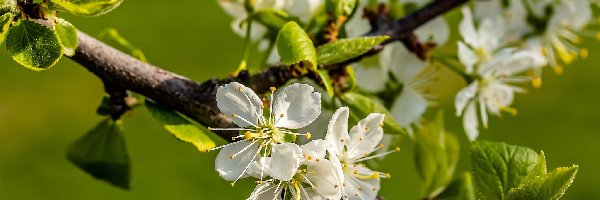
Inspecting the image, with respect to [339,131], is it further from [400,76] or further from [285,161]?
[400,76]

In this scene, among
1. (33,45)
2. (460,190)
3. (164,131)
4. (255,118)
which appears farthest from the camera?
(164,131)

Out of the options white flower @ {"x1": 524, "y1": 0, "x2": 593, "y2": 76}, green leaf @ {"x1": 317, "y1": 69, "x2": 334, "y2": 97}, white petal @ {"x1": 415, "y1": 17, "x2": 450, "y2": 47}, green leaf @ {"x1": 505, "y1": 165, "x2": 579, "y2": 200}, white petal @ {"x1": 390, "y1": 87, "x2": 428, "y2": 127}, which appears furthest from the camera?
white flower @ {"x1": 524, "y1": 0, "x2": 593, "y2": 76}

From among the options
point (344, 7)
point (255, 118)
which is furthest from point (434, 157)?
point (255, 118)

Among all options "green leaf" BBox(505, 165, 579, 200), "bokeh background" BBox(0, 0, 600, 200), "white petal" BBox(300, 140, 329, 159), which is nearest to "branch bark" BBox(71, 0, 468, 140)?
"white petal" BBox(300, 140, 329, 159)

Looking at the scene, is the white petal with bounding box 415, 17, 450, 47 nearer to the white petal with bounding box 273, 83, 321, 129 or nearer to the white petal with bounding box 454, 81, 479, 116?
the white petal with bounding box 454, 81, 479, 116

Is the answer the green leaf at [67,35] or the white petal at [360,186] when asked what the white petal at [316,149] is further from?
the green leaf at [67,35]

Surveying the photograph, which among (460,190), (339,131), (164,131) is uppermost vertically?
(339,131)

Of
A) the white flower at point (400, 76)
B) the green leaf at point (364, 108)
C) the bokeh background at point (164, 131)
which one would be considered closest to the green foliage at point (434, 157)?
the white flower at point (400, 76)

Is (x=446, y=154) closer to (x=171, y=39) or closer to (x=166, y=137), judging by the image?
(x=166, y=137)
